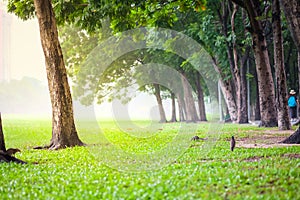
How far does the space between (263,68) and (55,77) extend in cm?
1216

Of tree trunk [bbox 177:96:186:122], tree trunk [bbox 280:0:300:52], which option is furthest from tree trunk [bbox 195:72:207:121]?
tree trunk [bbox 280:0:300:52]

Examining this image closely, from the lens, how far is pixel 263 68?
983 inches

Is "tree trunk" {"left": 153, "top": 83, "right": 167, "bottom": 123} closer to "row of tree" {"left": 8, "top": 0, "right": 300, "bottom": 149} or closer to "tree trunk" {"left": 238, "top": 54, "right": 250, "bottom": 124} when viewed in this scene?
"row of tree" {"left": 8, "top": 0, "right": 300, "bottom": 149}

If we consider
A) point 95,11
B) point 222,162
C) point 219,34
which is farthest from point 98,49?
point 222,162

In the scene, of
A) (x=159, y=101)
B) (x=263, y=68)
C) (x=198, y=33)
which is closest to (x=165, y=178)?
(x=263, y=68)

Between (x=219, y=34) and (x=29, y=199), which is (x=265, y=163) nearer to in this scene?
(x=29, y=199)

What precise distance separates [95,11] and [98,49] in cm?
2523

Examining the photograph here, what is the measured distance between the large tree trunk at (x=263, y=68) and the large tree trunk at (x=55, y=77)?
408 inches

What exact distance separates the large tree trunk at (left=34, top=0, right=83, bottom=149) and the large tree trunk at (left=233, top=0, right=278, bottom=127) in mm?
10355

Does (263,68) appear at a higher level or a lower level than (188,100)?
higher

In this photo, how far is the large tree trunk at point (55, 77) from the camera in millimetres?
17641

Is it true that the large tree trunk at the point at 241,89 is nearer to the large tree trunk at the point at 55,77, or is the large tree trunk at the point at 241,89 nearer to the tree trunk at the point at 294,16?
the large tree trunk at the point at 55,77

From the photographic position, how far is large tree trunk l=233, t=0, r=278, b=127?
23953 millimetres

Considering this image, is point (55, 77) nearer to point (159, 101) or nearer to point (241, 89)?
point (241, 89)
